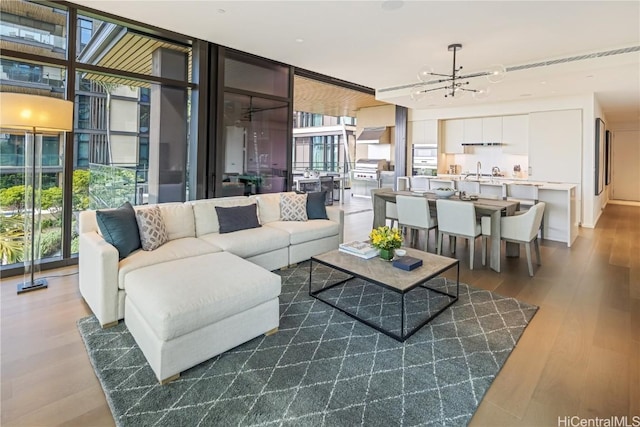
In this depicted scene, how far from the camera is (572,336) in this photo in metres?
2.62

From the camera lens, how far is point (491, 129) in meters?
8.55

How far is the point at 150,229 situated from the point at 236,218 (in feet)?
3.26

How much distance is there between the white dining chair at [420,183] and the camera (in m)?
8.03

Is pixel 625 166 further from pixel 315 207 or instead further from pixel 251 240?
pixel 251 240

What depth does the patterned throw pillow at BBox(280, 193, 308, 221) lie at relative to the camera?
15.0 feet

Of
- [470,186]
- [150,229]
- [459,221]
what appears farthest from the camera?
[470,186]

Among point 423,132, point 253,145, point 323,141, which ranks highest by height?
point 323,141

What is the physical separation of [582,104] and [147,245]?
26.9ft

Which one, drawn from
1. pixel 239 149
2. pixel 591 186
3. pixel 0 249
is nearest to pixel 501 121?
pixel 591 186

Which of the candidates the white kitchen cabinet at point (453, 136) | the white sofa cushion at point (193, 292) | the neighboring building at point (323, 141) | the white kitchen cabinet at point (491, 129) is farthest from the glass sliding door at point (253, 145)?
the neighboring building at point (323, 141)

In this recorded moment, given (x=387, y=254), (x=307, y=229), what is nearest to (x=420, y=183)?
(x=307, y=229)

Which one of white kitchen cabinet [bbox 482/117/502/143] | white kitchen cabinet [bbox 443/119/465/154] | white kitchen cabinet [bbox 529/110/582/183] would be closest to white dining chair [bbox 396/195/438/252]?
white kitchen cabinet [bbox 529/110/582/183]

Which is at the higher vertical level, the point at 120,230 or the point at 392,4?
the point at 392,4

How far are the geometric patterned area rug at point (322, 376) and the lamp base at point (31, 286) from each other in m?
1.07
